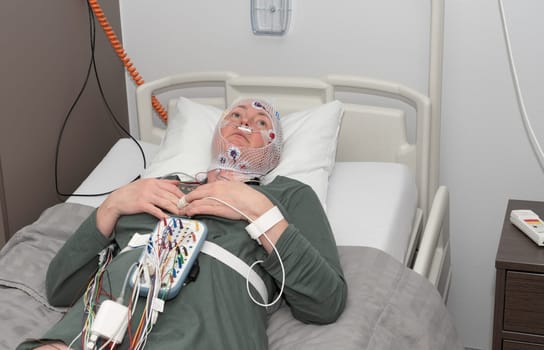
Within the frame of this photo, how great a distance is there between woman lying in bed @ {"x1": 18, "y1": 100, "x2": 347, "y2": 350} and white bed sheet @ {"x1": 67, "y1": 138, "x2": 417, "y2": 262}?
251 millimetres

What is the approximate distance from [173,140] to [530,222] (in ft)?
3.61

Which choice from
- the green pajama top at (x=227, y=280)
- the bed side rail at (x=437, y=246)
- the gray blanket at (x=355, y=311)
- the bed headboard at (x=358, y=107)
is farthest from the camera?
the bed headboard at (x=358, y=107)

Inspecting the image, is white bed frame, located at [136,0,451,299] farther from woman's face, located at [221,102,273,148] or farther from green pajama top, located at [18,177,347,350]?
green pajama top, located at [18,177,347,350]

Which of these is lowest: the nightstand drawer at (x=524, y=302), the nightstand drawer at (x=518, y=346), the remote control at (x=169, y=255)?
the nightstand drawer at (x=518, y=346)

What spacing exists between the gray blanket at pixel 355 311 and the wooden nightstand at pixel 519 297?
163 mm

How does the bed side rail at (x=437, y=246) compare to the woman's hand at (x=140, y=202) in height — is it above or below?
below

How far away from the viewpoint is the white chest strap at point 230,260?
1633 mm

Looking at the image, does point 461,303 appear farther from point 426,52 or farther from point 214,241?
point 214,241

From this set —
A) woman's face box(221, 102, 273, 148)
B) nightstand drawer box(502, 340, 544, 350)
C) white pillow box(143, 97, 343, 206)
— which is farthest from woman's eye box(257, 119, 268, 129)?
nightstand drawer box(502, 340, 544, 350)

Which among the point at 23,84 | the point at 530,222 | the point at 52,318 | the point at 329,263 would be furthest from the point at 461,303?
the point at 23,84

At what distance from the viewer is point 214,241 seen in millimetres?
1700

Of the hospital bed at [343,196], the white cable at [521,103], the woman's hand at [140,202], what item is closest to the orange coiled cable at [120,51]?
the hospital bed at [343,196]

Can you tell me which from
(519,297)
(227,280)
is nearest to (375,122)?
(519,297)

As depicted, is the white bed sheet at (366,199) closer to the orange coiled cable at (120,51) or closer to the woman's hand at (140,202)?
the orange coiled cable at (120,51)
